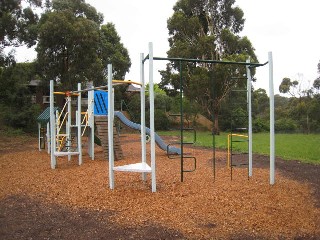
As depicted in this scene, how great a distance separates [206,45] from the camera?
79.8 ft

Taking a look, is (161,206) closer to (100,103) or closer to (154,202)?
(154,202)

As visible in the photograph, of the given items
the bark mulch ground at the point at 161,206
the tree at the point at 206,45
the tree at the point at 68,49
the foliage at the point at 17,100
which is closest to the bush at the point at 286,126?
the tree at the point at 206,45

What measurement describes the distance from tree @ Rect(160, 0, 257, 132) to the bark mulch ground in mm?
15429

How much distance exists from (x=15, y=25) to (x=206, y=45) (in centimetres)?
1316

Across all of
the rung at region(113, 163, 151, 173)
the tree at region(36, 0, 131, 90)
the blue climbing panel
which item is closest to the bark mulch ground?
the rung at region(113, 163, 151, 173)

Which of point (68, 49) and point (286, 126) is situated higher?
point (68, 49)

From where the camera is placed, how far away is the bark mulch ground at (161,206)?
4.07 m

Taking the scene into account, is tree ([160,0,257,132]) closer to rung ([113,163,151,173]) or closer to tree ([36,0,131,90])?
Result: tree ([36,0,131,90])

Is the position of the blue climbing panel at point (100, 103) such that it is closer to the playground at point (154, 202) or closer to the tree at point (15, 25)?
the playground at point (154, 202)

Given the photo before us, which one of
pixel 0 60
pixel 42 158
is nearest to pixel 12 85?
pixel 0 60

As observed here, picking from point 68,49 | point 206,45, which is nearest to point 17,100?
point 68,49

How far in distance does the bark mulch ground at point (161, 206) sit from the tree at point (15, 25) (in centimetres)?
1535

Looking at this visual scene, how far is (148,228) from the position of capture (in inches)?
163

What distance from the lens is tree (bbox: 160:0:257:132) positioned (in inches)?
912
